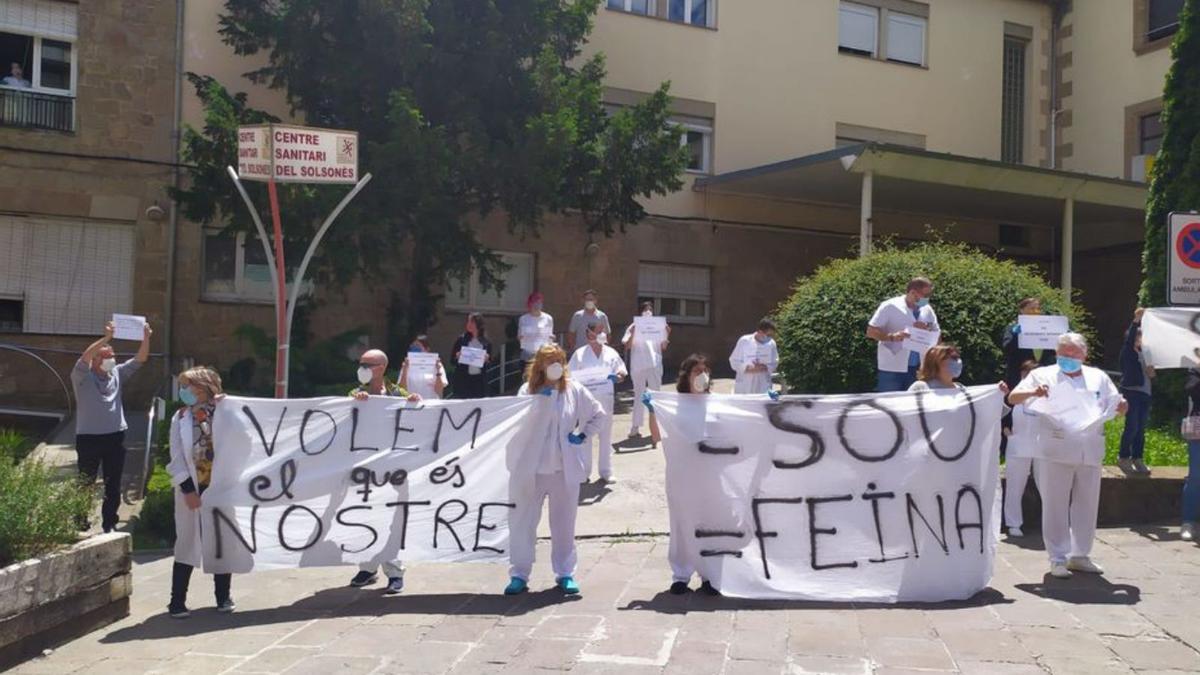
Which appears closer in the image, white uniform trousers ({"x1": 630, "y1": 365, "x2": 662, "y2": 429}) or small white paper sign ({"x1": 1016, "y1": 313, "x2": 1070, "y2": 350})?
small white paper sign ({"x1": 1016, "y1": 313, "x2": 1070, "y2": 350})

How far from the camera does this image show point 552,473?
7305 millimetres

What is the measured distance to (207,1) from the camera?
17.5m

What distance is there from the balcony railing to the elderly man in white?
15.3m

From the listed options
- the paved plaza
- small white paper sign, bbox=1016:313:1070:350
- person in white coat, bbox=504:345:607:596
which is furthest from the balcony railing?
small white paper sign, bbox=1016:313:1070:350

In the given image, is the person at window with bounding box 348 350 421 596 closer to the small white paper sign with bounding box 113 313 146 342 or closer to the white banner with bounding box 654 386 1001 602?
the white banner with bounding box 654 386 1001 602

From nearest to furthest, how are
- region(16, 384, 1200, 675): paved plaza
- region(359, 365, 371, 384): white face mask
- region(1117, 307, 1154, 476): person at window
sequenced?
region(16, 384, 1200, 675): paved plaza
region(359, 365, 371, 384): white face mask
region(1117, 307, 1154, 476): person at window

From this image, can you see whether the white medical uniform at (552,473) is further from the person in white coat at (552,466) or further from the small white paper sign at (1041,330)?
Result: the small white paper sign at (1041,330)

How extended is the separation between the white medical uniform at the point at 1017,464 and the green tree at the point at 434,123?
8187 millimetres

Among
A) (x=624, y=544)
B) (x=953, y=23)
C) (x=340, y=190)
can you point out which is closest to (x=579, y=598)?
(x=624, y=544)

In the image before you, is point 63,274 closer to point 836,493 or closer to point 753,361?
point 753,361

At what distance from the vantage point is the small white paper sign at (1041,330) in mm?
9930

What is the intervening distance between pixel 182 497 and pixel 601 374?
4.65 meters

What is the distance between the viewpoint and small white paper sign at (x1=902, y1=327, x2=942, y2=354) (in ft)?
33.3

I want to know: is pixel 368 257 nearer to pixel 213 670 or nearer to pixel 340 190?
pixel 340 190
